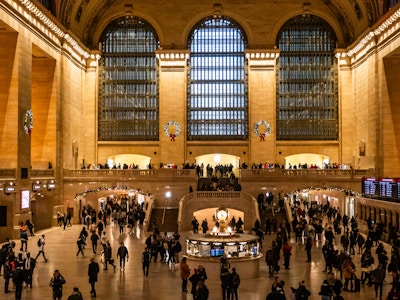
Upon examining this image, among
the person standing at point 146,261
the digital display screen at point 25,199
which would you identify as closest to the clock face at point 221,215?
the person standing at point 146,261

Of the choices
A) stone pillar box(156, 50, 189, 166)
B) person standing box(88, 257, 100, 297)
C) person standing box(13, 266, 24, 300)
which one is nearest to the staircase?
stone pillar box(156, 50, 189, 166)

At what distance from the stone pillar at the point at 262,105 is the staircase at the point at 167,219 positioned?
12.0m

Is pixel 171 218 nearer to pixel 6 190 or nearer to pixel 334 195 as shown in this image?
pixel 6 190

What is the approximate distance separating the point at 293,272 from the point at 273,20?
31172mm

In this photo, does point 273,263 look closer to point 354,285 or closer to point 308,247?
point 354,285

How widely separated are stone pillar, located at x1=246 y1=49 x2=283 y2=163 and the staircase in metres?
12.0

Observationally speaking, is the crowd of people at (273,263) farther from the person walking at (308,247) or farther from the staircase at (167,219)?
the staircase at (167,219)

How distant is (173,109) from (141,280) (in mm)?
29661

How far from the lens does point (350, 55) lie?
48562 millimetres

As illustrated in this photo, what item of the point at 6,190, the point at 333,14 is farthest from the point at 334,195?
the point at 6,190

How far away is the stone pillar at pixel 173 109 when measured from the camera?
49.4 meters

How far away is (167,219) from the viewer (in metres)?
38.1

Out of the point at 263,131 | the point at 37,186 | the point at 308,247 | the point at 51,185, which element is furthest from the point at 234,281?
the point at 263,131

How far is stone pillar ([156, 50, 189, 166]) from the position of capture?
49438 millimetres
